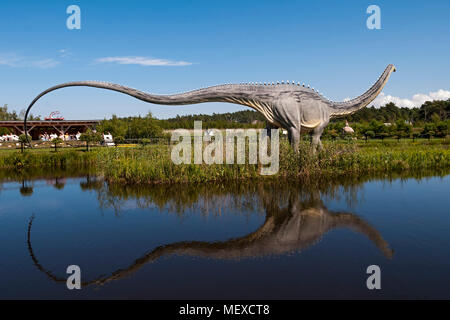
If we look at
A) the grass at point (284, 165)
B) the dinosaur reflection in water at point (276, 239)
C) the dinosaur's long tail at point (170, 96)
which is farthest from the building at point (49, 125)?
the dinosaur reflection in water at point (276, 239)

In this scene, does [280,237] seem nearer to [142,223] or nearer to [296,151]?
[142,223]

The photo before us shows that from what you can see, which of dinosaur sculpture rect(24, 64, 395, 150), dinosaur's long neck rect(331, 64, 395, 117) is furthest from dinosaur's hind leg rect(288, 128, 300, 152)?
dinosaur's long neck rect(331, 64, 395, 117)

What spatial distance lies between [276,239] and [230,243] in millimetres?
680

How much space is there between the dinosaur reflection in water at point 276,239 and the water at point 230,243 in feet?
0.05

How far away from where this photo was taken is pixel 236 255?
4082 millimetres

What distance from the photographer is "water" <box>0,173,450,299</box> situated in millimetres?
3289

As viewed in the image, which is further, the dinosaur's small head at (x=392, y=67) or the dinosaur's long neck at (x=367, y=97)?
the dinosaur's small head at (x=392, y=67)

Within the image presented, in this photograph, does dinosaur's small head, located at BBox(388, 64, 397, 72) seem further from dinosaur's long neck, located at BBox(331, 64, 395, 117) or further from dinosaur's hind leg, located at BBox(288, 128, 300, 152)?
dinosaur's hind leg, located at BBox(288, 128, 300, 152)

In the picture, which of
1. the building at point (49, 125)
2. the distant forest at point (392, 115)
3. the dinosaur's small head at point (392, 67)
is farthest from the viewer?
the distant forest at point (392, 115)

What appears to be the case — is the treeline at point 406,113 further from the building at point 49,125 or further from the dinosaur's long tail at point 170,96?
the dinosaur's long tail at point 170,96

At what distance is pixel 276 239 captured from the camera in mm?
4613

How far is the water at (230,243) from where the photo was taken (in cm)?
329

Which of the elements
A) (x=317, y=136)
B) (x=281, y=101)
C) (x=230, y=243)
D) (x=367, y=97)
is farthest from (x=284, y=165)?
(x=230, y=243)
